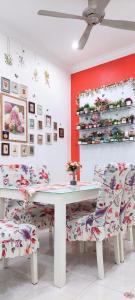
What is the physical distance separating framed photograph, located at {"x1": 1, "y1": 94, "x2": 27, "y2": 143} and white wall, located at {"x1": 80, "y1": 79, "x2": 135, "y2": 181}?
128 centimetres

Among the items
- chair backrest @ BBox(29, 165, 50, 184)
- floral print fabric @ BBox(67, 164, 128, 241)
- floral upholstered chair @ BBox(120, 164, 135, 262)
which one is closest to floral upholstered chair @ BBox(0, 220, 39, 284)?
floral print fabric @ BBox(67, 164, 128, 241)

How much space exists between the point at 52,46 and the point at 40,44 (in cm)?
20

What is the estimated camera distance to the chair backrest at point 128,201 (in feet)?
6.99

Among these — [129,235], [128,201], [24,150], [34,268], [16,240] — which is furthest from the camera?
[24,150]

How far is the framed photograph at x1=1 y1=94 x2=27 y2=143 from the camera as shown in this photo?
3.44 m

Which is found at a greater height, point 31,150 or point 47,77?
point 47,77

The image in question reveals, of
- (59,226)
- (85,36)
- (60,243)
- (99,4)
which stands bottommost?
(60,243)

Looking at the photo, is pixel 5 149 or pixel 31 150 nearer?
pixel 5 149

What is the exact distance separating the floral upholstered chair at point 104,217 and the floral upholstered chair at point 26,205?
0.54 metres

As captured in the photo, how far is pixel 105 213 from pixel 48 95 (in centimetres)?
284

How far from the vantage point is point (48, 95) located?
169 inches

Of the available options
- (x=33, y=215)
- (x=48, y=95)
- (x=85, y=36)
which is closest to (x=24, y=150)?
(x=48, y=95)

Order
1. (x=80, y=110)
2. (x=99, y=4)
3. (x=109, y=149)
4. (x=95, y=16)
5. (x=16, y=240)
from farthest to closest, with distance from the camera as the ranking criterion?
(x=80, y=110), (x=109, y=149), (x=95, y=16), (x=99, y=4), (x=16, y=240)

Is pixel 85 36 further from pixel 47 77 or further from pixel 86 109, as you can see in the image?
pixel 86 109
